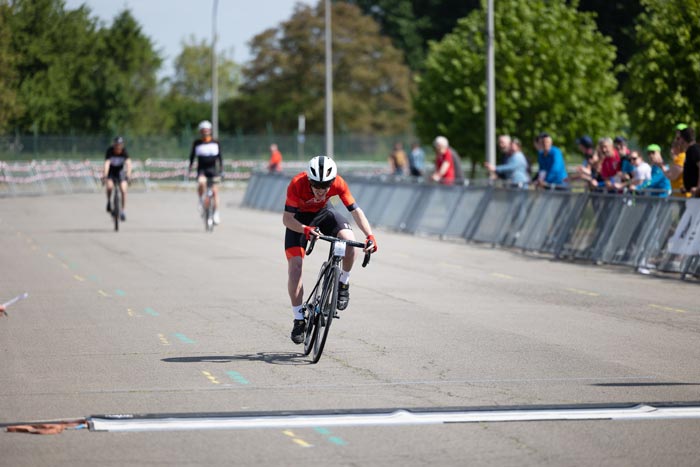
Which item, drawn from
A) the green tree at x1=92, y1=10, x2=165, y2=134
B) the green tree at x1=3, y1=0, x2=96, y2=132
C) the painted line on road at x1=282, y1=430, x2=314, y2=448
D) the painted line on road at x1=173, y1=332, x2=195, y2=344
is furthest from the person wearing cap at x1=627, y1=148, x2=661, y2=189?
the green tree at x1=92, y1=10, x2=165, y2=134

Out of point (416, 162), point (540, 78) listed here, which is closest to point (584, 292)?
point (416, 162)

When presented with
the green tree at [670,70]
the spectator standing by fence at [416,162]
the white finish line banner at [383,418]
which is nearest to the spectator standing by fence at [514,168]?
the green tree at [670,70]

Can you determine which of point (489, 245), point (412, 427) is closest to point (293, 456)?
point (412, 427)

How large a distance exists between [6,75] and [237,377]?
196ft

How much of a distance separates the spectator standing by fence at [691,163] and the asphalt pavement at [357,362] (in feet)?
4.08

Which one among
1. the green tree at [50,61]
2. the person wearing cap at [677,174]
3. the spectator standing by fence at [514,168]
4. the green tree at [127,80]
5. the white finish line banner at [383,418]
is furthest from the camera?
the green tree at [127,80]

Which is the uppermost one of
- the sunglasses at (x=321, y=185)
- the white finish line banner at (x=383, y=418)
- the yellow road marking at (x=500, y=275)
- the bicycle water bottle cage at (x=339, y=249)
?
the sunglasses at (x=321, y=185)

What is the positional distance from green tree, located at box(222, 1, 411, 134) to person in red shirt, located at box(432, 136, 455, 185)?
55.6 meters

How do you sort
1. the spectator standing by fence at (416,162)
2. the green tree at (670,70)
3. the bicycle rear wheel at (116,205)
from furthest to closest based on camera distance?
the spectator standing by fence at (416,162)
the green tree at (670,70)
the bicycle rear wheel at (116,205)

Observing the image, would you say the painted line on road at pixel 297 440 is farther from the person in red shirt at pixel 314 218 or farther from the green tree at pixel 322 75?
the green tree at pixel 322 75

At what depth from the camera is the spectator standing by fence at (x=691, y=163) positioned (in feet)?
56.4

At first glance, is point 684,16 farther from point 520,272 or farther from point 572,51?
point 572,51

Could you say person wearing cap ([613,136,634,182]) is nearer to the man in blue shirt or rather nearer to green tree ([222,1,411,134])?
the man in blue shirt

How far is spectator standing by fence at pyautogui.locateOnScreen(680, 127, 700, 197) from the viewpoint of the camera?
1720 cm
